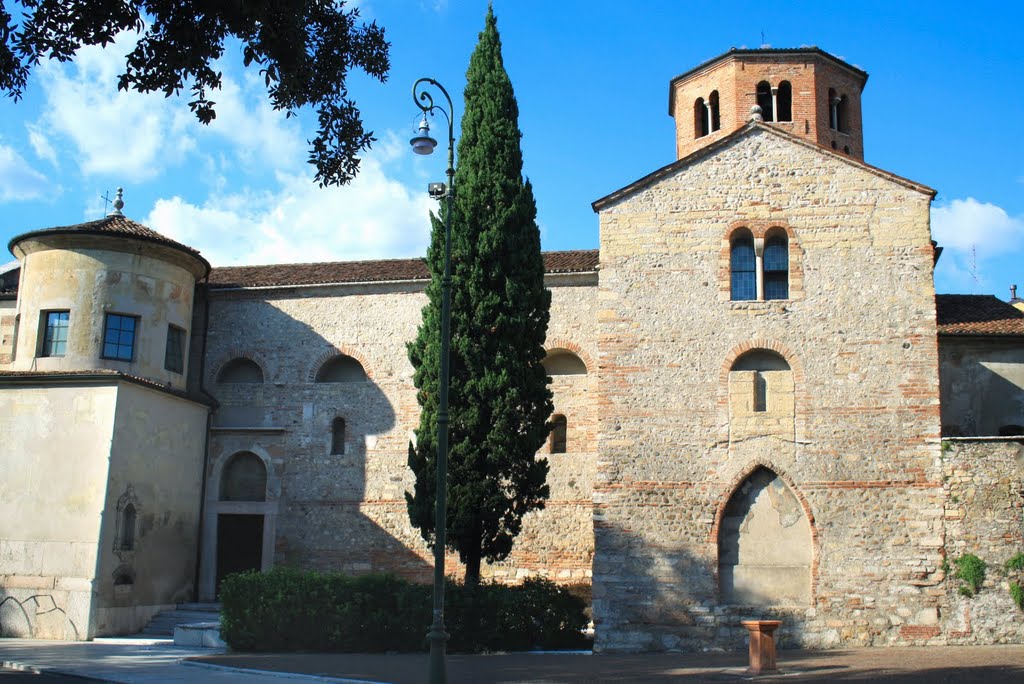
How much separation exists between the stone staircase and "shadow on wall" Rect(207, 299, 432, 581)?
1.54 m

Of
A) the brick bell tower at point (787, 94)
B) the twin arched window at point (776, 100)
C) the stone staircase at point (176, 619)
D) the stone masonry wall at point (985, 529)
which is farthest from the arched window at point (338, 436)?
the twin arched window at point (776, 100)

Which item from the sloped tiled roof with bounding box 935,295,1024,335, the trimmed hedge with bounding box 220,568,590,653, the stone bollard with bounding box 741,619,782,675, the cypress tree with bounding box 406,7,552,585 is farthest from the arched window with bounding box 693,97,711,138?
the stone bollard with bounding box 741,619,782,675

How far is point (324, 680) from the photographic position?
1425 cm

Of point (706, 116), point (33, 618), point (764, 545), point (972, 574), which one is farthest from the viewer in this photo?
point (706, 116)

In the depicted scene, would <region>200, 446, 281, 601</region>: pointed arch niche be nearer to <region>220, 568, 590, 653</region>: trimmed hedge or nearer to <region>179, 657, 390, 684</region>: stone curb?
<region>220, 568, 590, 653</region>: trimmed hedge

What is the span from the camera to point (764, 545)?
18.8 metres

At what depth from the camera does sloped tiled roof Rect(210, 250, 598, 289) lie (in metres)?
24.3

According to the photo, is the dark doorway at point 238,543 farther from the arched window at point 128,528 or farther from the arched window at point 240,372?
the arched window at point 240,372

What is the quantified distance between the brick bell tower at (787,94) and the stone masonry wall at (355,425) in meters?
7.16

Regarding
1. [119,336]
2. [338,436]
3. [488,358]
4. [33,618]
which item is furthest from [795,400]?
[33,618]

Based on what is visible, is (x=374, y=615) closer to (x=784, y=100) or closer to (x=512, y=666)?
(x=512, y=666)

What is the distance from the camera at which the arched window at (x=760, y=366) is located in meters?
19.4

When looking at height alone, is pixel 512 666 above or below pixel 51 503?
below

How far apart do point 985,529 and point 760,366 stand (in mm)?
4998
